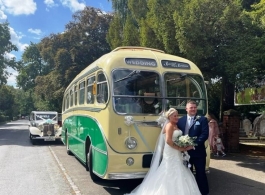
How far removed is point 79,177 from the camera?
8.79 metres

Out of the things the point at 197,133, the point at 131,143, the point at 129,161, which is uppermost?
the point at 197,133

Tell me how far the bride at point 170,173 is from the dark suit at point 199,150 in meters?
0.26

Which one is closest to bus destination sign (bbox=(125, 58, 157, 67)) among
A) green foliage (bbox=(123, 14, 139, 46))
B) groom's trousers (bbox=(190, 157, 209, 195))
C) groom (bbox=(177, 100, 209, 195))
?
groom (bbox=(177, 100, 209, 195))

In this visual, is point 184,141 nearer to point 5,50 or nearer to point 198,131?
point 198,131

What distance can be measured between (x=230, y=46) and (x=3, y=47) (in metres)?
32.4

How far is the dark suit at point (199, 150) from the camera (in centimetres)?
640

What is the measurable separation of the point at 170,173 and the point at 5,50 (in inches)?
1422

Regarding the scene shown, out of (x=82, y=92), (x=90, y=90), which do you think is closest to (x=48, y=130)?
(x=82, y=92)

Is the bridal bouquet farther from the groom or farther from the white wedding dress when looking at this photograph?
the groom

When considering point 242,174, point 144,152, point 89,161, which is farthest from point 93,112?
point 242,174

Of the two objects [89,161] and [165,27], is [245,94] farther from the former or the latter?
[89,161]

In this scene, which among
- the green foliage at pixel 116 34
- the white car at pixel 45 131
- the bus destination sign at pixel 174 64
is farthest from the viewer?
the green foliage at pixel 116 34

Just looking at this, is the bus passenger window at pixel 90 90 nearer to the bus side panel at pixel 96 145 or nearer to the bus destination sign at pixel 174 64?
the bus side panel at pixel 96 145

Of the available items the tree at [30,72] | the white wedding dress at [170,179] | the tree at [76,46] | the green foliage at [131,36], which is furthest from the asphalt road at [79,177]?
the tree at [30,72]
